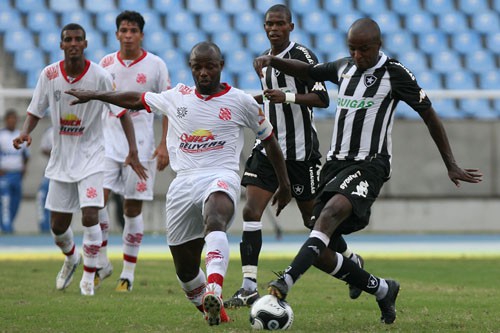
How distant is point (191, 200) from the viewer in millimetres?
6766

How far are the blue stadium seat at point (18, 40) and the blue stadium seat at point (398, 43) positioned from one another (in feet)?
20.7

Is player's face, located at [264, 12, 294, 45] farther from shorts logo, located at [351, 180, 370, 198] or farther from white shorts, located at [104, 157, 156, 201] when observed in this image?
white shorts, located at [104, 157, 156, 201]

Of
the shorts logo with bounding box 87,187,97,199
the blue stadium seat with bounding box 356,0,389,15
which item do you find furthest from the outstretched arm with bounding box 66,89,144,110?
the blue stadium seat with bounding box 356,0,389,15

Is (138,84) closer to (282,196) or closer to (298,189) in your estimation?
(298,189)

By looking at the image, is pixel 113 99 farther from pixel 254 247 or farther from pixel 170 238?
pixel 254 247

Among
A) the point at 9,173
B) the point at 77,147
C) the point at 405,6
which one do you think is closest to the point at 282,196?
the point at 77,147

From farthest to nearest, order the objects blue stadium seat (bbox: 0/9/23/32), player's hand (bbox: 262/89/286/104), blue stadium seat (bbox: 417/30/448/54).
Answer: blue stadium seat (bbox: 417/30/448/54) → blue stadium seat (bbox: 0/9/23/32) → player's hand (bbox: 262/89/286/104)

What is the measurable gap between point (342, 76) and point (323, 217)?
1.14 m

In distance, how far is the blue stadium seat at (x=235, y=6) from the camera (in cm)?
2127

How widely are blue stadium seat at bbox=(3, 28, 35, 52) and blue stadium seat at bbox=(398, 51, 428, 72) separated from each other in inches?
292

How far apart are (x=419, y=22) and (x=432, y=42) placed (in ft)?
1.85

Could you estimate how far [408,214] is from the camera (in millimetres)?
18484

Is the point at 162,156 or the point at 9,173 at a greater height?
the point at 162,156

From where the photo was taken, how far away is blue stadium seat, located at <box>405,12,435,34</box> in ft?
70.6
